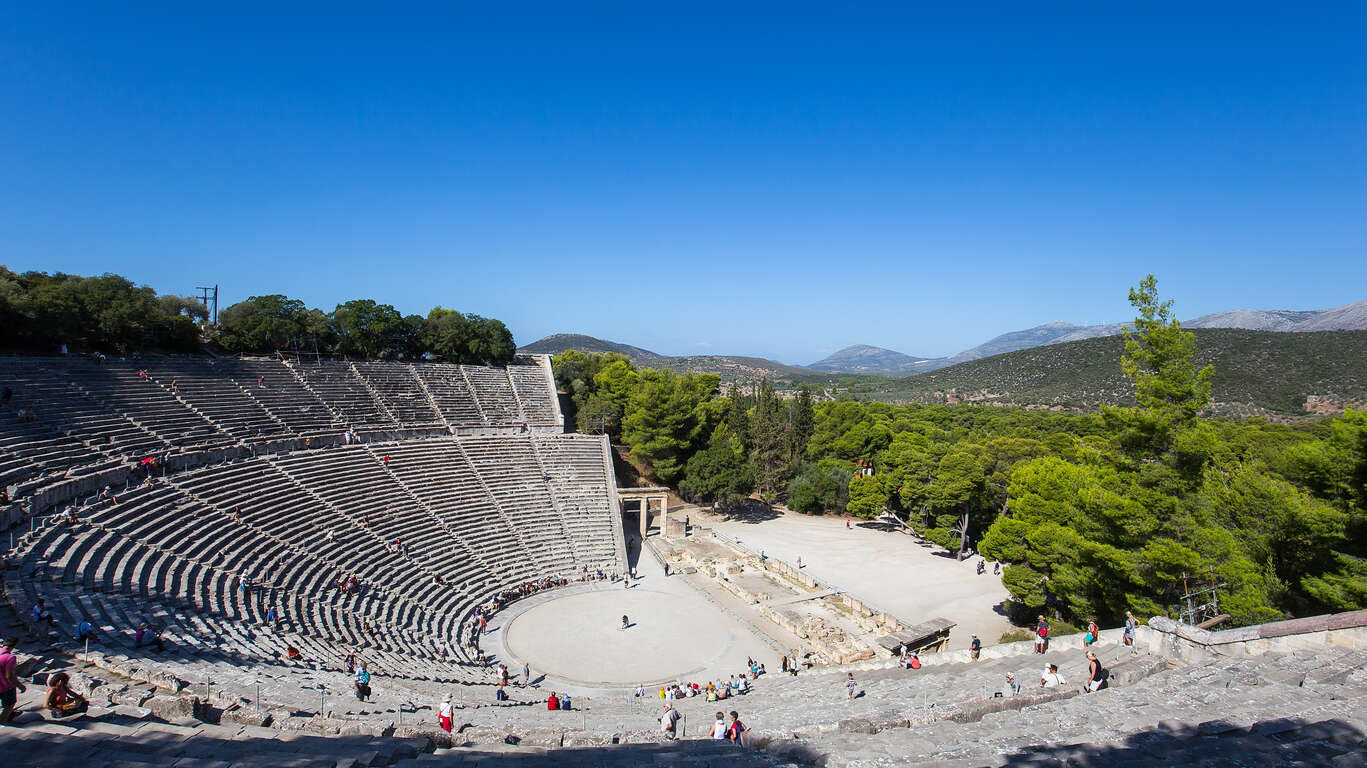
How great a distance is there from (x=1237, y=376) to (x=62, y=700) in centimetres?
11307

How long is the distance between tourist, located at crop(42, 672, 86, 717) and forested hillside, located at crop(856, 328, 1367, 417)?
5398 cm

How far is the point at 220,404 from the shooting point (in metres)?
28.3

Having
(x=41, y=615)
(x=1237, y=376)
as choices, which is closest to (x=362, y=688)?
(x=41, y=615)

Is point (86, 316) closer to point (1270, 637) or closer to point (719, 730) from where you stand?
point (719, 730)

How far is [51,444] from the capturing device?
2016 centimetres

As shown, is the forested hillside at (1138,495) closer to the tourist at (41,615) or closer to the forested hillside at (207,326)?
the forested hillside at (207,326)

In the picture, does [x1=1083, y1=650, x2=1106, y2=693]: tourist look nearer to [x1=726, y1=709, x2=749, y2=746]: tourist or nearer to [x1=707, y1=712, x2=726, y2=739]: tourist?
[x1=726, y1=709, x2=749, y2=746]: tourist

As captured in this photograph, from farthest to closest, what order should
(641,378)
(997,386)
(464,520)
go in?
(997,386)
(641,378)
(464,520)

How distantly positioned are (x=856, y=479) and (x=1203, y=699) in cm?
3040

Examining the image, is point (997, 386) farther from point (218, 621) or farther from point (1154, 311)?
point (218, 621)

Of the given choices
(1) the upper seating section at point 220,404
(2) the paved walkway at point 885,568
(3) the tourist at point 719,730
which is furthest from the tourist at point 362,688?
(2) the paved walkway at point 885,568

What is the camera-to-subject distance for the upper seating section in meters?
20.8

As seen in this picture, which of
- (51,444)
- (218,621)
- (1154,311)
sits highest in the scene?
(1154,311)

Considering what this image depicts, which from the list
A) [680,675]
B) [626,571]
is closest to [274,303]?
[626,571]
